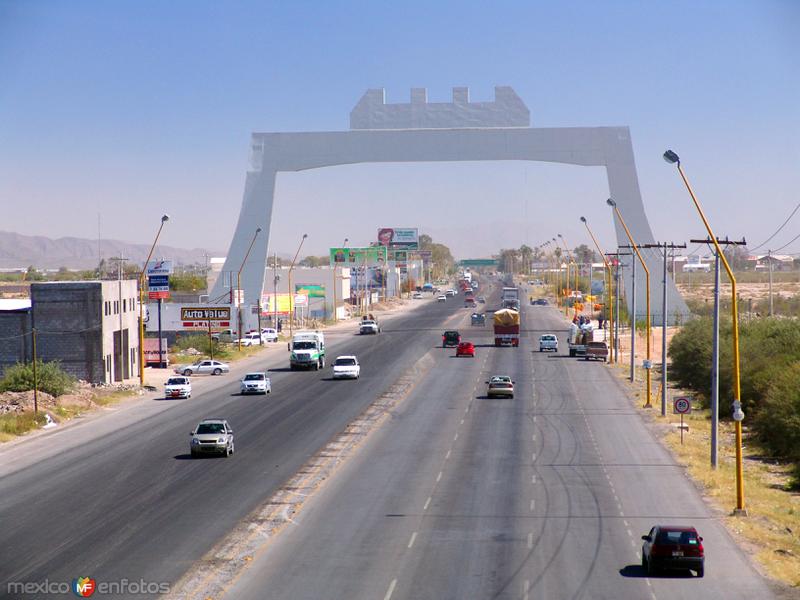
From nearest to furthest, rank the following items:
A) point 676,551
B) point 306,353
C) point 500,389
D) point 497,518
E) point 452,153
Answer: point 676,551 → point 497,518 → point 500,389 → point 306,353 → point 452,153

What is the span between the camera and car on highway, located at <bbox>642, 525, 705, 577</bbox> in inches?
884

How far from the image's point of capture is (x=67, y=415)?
53.2m

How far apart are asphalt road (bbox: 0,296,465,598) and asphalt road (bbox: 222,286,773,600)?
7.79 feet

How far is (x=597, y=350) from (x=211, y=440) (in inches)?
1906

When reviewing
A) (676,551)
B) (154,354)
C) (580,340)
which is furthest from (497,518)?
(580,340)

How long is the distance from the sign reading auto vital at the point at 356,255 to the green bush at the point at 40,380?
107998mm

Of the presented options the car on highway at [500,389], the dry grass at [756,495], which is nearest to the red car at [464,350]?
the car on highway at [500,389]

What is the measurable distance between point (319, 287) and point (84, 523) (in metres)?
119

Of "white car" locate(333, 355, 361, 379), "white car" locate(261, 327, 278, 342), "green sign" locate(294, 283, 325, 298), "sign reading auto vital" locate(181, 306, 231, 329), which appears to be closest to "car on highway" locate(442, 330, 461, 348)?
"sign reading auto vital" locate(181, 306, 231, 329)

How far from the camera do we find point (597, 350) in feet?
269

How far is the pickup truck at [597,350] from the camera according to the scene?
81812 millimetres

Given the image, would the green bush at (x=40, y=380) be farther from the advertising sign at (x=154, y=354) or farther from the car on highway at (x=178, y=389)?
the advertising sign at (x=154, y=354)

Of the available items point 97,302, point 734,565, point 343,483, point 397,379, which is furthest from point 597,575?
point 97,302

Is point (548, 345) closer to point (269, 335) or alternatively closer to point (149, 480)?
point (269, 335)
